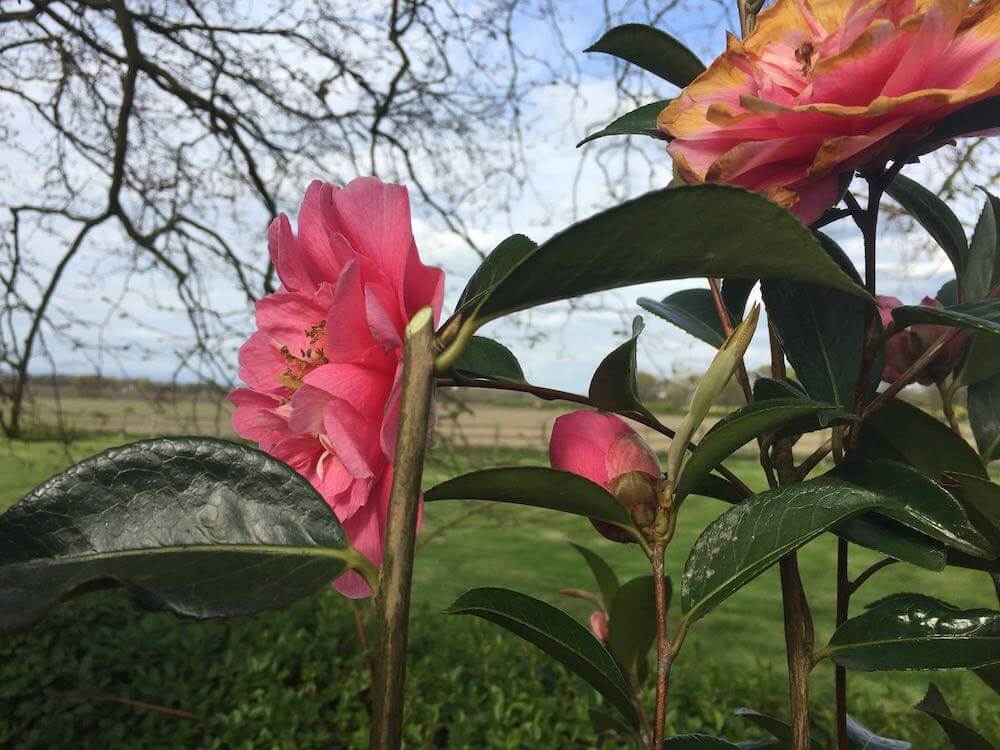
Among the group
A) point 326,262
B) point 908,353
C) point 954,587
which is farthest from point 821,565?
point 326,262

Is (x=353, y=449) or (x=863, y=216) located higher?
(x=863, y=216)

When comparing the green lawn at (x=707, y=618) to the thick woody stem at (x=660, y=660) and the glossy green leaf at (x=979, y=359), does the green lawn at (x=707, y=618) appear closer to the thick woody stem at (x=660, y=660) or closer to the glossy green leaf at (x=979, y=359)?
the glossy green leaf at (x=979, y=359)

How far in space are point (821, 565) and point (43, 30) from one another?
4977 millimetres

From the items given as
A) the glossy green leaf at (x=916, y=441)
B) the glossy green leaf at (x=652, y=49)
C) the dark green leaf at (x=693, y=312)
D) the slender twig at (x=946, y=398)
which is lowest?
the glossy green leaf at (x=916, y=441)

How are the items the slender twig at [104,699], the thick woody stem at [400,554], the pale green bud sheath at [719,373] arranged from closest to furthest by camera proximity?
Answer: the thick woody stem at [400,554], the pale green bud sheath at [719,373], the slender twig at [104,699]

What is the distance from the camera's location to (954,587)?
4555mm

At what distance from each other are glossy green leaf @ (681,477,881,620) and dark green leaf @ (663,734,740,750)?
4.9 inches

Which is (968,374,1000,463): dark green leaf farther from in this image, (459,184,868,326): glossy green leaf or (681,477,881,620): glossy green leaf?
(459,184,868,326): glossy green leaf

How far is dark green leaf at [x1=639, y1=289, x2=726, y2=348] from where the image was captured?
0.63 m

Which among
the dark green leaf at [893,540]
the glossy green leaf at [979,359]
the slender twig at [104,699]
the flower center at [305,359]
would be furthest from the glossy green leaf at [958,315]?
the slender twig at [104,699]

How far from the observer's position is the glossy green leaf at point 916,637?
0.45m

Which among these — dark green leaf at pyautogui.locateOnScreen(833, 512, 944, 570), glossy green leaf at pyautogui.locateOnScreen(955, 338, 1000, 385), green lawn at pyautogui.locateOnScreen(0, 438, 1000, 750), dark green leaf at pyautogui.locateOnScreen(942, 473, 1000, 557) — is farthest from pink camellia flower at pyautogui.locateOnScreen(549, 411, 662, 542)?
green lawn at pyautogui.locateOnScreen(0, 438, 1000, 750)

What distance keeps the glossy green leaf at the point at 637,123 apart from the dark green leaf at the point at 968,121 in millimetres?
173

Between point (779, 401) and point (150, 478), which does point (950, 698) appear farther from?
point (150, 478)
